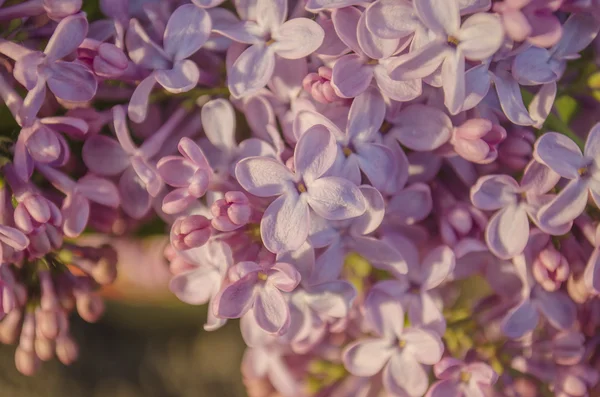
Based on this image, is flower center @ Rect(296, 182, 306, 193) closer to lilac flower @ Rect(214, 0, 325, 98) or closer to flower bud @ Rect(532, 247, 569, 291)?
lilac flower @ Rect(214, 0, 325, 98)

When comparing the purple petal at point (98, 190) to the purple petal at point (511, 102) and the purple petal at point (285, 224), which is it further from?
the purple petal at point (511, 102)

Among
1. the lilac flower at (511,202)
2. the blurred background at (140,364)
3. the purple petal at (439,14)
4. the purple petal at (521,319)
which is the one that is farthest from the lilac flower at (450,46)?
the blurred background at (140,364)

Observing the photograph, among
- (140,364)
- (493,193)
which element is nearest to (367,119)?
(493,193)

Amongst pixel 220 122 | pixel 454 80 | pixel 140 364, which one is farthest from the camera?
pixel 140 364

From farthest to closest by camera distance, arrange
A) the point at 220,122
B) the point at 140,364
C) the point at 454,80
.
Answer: the point at 140,364 → the point at 220,122 → the point at 454,80

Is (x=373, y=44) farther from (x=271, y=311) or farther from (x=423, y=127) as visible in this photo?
(x=271, y=311)

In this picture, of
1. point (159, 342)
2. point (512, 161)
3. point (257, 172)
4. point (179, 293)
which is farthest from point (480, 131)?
point (159, 342)

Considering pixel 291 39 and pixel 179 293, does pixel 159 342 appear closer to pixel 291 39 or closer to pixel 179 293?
pixel 179 293
